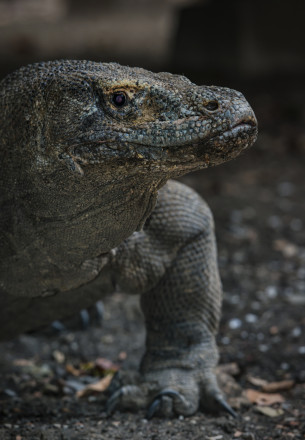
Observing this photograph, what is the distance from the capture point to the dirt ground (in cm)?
349

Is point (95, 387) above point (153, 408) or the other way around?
the other way around

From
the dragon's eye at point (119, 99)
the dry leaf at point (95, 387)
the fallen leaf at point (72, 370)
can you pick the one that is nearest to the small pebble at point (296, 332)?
the dry leaf at point (95, 387)

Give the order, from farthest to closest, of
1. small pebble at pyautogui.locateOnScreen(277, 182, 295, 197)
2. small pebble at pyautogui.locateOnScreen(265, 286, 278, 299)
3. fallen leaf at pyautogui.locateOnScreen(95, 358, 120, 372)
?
small pebble at pyautogui.locateOnScreen(277, 182, 295, 197)
small pebble at pyautogui.locateOnScreen(265, 286, 278, 299)
fallen leaf at pyautogui.locateOnScreen(95, 358, 120, 372)

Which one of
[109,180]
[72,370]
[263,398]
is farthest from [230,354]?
[109,180]

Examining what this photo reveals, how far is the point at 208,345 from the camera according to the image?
379 cm

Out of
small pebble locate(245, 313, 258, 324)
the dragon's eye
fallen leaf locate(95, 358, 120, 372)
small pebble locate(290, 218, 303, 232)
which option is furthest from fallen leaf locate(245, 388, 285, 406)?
small pebble locate(290, 218, 303, 232)

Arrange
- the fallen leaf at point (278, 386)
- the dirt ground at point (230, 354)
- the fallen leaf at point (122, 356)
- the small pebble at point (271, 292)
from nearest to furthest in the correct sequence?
the dirt ground at point (230, 354)
the fallen leaf at point (278, 386)
the fallen leaf at point (122, 356)
the small pebble at point (271, 292)

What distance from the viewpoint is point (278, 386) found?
4.01 metres

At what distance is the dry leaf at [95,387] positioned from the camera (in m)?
4.01

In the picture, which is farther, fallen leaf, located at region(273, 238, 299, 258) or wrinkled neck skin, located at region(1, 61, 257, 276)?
fallen leaf, located at region(273, 238, 299, 258)

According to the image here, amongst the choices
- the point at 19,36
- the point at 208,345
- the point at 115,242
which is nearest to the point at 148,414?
the point at 208,345

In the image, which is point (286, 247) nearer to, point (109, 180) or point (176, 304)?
point (176, 304)

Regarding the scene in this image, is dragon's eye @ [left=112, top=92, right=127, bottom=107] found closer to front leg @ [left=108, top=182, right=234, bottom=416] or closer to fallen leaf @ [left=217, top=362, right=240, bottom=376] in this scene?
front leg @ [left=108, top=182, right=234, bottom=416]

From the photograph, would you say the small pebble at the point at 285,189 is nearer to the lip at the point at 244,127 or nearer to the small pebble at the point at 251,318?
the small pebble at the point at 251,318
